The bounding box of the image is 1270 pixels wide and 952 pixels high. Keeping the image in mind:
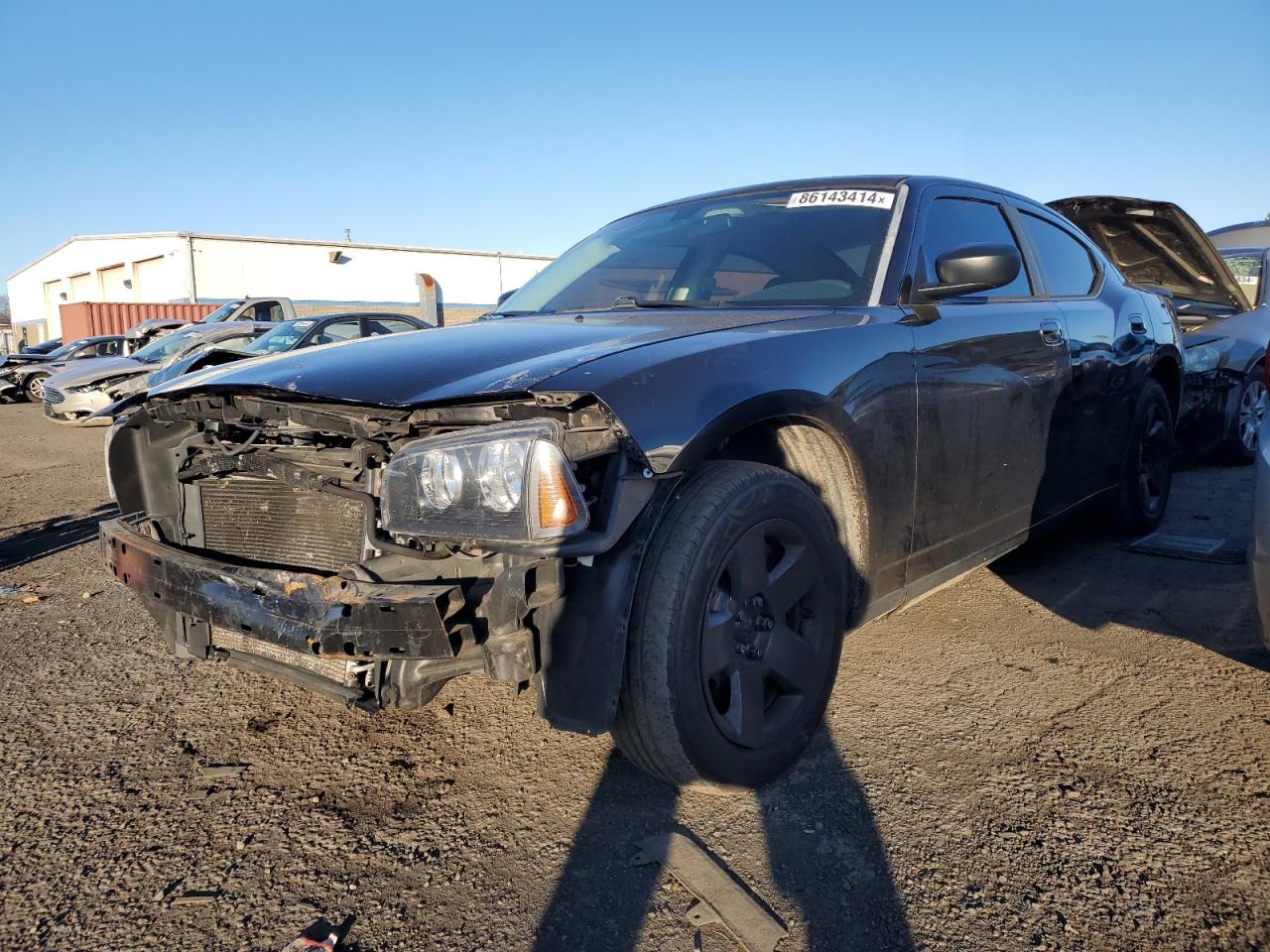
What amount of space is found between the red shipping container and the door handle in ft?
94.7

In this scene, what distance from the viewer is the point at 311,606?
1894 mm

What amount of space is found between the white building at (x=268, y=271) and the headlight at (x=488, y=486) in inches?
1108

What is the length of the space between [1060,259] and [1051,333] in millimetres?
713

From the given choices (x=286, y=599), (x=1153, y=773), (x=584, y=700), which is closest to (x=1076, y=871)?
(x=1153, y=773)

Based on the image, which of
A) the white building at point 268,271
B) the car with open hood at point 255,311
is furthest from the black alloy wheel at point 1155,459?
the white building at point 268,271

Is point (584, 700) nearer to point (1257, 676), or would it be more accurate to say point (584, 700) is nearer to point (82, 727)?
point (82, 727)

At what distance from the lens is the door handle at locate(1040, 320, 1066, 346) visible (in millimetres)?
3334

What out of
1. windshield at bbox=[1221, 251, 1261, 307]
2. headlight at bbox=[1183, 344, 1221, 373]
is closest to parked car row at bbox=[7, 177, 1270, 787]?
headlight at bbox=[1183, 344, 1221, 373]

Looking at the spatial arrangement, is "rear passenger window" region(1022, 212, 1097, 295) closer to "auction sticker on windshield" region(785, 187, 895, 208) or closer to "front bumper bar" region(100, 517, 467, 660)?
"auction sticker on windshield" region(785, 187, 895, 208)

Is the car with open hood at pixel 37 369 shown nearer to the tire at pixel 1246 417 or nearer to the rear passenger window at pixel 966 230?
the rear passenger window at pixel 966 230

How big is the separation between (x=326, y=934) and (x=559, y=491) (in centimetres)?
100

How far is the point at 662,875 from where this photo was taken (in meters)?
1.90

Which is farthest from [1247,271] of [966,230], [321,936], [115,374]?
[115,374]

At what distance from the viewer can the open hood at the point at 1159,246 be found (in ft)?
19.0
